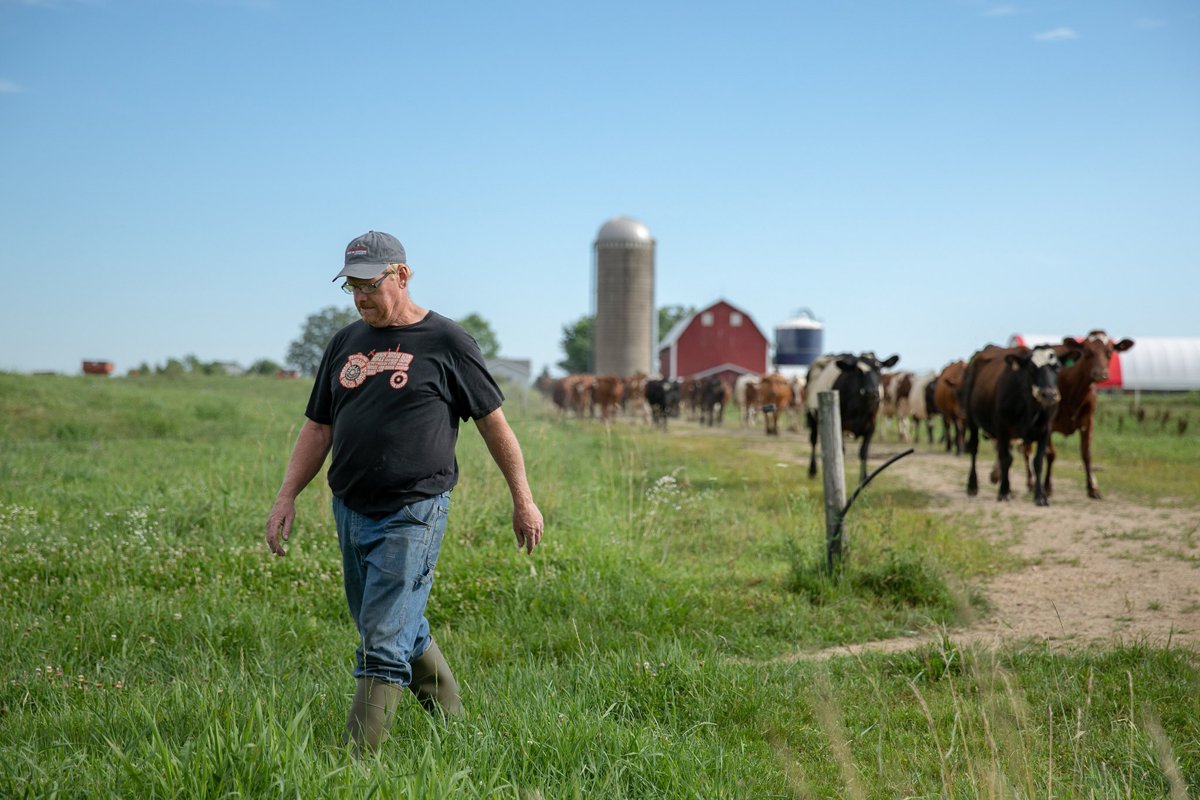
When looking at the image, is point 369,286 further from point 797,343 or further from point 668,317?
point 668,317

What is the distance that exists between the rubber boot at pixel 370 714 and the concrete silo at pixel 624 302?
57.2 m

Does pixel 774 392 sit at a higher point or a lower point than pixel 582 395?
higher

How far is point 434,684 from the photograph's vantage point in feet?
12.8

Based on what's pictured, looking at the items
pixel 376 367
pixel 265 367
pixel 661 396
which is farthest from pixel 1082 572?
pixel 265 367

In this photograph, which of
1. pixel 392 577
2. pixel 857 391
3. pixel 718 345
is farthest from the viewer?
pixel 718 345

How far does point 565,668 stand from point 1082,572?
487 cm

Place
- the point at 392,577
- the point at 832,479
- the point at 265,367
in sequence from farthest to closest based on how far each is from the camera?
the point at 265,367
the point at 832,479
the point at 392,577

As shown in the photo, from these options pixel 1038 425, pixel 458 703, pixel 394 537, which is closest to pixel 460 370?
pixel 394 537

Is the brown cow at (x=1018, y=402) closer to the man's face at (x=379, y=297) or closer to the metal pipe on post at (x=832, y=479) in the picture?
the metal pipe on post at (x=832, y=479)

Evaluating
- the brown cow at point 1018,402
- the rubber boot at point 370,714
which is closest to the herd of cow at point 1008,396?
the brown cow at point 1018,402

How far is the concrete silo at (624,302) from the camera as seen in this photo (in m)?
61.5

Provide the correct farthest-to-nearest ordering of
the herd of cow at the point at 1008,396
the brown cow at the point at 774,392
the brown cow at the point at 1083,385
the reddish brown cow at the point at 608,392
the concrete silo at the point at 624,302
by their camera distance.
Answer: the concrete silo at the point at 624,302 < the reddish brown cow at the point at 608,392 < the brown cow at the point at 774,392 < the brown cow at the point at 1083,385 < the herd of cow at the point at 1008,396

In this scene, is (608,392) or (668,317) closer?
(608,392)

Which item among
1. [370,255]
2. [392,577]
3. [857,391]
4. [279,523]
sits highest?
[370,255]
